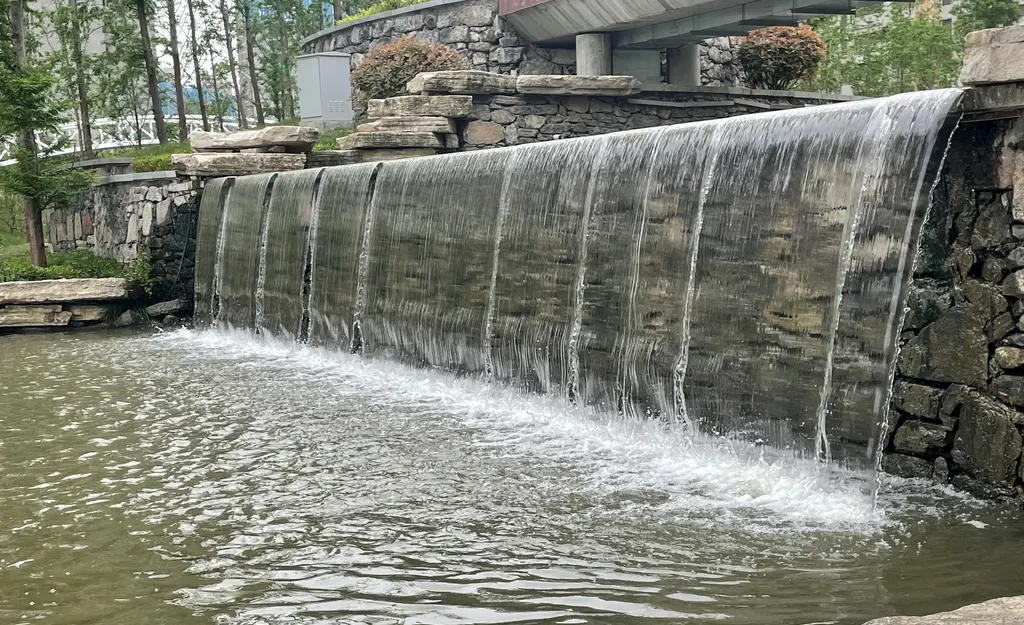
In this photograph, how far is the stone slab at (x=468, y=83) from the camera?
11.4m

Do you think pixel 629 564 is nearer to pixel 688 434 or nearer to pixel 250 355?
pixel 688 434

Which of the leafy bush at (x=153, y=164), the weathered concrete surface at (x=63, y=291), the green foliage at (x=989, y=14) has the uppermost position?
the green foliage at (x=989, y=14)

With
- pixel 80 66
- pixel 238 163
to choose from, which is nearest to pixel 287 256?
pixel 238 163

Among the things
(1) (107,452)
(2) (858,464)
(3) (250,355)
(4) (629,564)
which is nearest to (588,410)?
(2) (858,464)

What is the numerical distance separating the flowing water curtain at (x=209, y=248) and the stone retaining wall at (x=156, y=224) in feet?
1.94

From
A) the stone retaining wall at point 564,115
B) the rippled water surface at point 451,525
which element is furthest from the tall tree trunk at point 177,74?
the rippled water surface at point 451,525

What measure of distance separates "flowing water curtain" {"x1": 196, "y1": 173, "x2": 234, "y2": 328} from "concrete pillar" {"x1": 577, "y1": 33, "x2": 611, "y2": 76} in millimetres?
5148

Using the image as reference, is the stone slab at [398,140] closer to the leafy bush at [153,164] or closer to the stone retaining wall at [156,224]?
the stone retaining wall at [156,224]

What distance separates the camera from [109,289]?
1220 centimetres

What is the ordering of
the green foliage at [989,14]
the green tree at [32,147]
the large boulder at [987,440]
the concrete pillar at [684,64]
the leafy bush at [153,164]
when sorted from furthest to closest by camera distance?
the green foliage at [989,14], the concrete pillar at [684,64], the leafy bush at [153,164], the green tree at [32,147], the large boulder at [987,440]

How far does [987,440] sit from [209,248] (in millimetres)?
9401

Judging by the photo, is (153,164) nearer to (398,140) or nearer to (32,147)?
(32,147)

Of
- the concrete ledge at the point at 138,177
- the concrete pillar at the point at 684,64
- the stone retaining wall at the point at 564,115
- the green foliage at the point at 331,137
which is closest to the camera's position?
the stone retaining wall at the point at 564,115

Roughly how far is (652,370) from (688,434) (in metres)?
0.48
